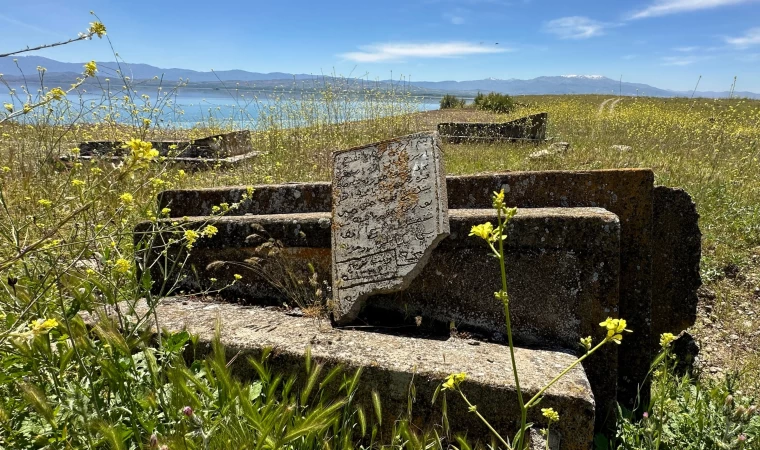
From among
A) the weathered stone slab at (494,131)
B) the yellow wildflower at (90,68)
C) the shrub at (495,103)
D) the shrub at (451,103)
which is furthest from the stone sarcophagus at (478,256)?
the shrub at (451,103)

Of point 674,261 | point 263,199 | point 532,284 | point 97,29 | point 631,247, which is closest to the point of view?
point 97,29

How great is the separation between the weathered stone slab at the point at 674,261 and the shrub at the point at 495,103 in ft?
68.1

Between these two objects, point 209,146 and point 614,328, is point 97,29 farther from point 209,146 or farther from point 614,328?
point 209,146

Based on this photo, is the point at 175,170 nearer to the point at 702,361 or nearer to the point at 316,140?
the point at 316,140

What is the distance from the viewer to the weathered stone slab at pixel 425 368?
179 cm

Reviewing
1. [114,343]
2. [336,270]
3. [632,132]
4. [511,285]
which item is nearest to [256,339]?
[336,270]

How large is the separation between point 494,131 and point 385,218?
7.49 meters

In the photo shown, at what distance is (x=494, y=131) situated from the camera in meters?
9.39

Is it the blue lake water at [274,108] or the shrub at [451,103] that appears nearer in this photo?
the blue lake water at [274,108]

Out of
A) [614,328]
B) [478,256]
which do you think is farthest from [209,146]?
[614,328]

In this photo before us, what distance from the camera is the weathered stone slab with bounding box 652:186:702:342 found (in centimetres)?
271

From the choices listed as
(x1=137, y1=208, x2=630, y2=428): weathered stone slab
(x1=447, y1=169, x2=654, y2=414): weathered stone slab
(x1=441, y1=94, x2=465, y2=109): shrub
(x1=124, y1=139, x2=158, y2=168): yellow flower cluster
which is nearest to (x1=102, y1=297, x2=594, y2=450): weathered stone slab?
(x1=137, y1=208, x2=630, y2=428): weathered stone slab

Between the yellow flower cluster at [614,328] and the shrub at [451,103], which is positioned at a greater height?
the shrub at [451,103]

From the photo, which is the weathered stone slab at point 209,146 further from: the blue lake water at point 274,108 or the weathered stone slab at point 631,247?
the weathered stone slab at point 631,247
